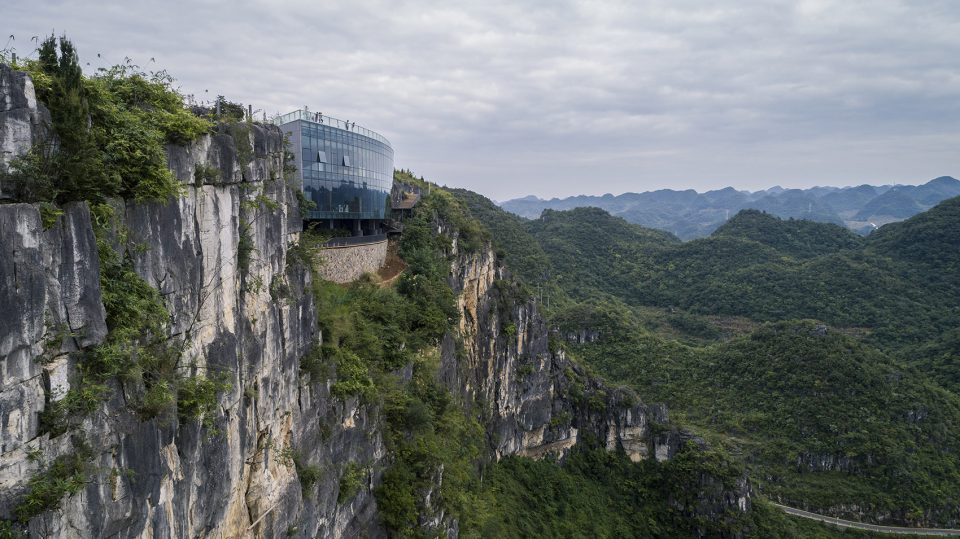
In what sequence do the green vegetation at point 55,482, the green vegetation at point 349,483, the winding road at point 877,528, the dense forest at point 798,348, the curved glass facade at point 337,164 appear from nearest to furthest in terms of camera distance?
the green vegetation at point 55,482 < the green vegetation at point 349,483 < the curved glass facade at point 337,164 < the winding road at point 877,528 < the dense forest at point 798,348

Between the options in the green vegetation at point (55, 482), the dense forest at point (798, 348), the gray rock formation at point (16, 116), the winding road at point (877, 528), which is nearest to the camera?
the green vegetation at point (55, 482)

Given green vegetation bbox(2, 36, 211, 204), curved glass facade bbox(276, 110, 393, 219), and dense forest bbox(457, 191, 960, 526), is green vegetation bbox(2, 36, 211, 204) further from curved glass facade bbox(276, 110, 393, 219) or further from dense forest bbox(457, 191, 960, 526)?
dense forest bbox(457, 191, 960, 526)

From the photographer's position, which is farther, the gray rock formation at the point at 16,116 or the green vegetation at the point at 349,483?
the green vegetation at the point at 349,483

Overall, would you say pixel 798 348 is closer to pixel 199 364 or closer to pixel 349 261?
pixel 349 261

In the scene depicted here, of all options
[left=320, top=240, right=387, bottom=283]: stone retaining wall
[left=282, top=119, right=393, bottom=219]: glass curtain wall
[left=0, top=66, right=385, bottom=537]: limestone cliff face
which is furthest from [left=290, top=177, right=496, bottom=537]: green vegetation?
[left=282, top=119, right=393, bottom=219]: glass curtain wall

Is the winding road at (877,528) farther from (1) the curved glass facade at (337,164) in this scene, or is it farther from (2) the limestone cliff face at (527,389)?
(1) the curved glass facade at (337,164)

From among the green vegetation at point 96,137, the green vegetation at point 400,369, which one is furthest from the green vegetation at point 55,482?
the green vegetation at point 400,369

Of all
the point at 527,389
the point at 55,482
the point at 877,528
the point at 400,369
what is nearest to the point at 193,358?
the point at 55,482

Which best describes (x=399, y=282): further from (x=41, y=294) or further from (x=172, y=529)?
(x=41, y=294)
